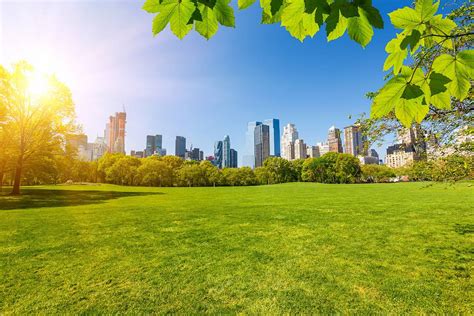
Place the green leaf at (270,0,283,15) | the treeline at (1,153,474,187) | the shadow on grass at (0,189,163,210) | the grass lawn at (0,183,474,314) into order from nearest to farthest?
the green leaf at (270,0,283,15)
the grass lawn at (0,183,474,314)
the shadow on grass at (0,189,163,210)
the treeline at (1,153,474,187)

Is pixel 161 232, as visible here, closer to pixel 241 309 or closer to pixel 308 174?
pixel 241 309

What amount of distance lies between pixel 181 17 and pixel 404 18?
1.21 m

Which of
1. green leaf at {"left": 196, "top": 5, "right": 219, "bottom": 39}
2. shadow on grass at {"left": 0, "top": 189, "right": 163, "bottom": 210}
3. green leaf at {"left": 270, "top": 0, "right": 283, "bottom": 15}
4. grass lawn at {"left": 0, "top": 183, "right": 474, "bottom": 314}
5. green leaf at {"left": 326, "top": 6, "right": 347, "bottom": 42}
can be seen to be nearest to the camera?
Result: green leaf at {"left": 326, "top": 6, "right": 347, "bottom": 42}

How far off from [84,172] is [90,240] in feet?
243

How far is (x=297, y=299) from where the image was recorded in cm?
407

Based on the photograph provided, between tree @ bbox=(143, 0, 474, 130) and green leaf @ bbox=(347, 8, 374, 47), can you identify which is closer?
tree @ bbox=(143, 0, 474, 130)

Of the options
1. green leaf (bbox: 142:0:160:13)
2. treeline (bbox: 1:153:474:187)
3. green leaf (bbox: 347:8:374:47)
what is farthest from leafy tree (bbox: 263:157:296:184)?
green leaf (bbox: 142:0:160:13)

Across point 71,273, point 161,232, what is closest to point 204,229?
point 161,232

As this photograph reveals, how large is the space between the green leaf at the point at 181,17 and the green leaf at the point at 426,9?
3.86ft

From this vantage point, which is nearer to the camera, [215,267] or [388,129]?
[215,267]

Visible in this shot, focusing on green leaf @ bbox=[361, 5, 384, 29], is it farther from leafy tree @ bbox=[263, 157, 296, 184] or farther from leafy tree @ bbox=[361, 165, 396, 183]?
leafy tree @ bbox=[361, 165, 396, 183]

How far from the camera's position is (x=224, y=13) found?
1.48 metres

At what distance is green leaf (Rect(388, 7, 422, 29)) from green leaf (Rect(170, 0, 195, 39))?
1.08 m

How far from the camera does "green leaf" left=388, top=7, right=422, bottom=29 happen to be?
1137mm
